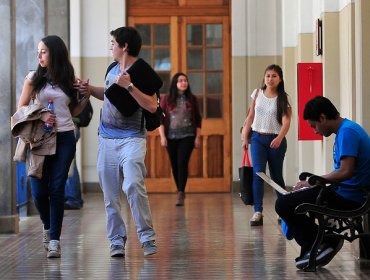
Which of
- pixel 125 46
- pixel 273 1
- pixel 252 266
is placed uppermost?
pixel 273 1

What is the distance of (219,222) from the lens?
41.1 feet

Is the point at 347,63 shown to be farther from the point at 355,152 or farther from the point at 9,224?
the point at 9,224

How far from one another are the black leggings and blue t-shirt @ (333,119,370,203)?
691cm

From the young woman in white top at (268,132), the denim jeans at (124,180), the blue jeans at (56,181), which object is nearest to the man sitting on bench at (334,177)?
the denim jeans at (124,180)

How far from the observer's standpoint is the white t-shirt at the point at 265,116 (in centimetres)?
1198

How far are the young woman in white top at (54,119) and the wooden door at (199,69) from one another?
894 cm

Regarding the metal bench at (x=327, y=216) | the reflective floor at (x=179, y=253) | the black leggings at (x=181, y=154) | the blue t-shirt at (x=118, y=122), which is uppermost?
the blue t-shirt at (x=118, y=122)

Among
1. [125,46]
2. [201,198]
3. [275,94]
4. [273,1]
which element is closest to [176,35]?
[273,1]

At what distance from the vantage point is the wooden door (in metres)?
18.2

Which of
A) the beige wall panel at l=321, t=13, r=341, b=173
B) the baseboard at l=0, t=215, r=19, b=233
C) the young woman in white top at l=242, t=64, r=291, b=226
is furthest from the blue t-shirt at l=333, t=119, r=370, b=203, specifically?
the baseboard at l=0, t=215, r=19, b=233

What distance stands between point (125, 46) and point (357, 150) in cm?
230

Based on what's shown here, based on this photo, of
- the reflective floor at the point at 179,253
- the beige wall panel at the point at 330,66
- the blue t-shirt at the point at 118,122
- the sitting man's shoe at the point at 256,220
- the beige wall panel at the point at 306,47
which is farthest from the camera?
the beige wall panel at the point at 306,47

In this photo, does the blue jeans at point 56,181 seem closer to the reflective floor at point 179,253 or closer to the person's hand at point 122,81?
the reflective floor at point 179,253

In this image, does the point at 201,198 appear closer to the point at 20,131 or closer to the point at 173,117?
the point at 173,117
